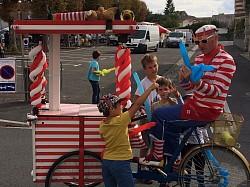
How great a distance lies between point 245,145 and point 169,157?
3225 millimetres

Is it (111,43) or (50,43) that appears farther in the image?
(111,43)

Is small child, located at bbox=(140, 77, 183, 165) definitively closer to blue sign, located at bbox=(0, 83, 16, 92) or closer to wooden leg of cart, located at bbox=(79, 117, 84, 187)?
wooden leg of cart, located at bbox=(79, 117, 84, 187)

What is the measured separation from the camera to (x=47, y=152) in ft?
15.0

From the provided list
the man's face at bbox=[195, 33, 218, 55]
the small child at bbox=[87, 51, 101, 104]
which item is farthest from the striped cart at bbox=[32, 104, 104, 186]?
the small child at bbox=[87, 51, 101, 104]

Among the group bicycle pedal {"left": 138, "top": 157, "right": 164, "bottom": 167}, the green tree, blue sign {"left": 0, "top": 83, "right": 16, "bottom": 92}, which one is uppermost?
the green tree

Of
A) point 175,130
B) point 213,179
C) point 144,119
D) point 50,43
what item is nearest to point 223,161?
point 213,179

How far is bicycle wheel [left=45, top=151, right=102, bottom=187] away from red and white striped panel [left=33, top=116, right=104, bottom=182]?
41 mm

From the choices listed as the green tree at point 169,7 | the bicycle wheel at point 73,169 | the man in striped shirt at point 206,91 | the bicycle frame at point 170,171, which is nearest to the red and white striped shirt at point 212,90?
the man in striped shirt at point 206,91

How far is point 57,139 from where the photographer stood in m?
4.55

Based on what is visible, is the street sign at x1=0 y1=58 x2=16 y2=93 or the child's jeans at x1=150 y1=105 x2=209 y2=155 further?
the street sign at x1=0 y1=58 x2=16 y2=93

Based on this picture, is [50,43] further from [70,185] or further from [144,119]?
[70,185]

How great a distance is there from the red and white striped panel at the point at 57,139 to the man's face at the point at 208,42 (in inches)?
53.9

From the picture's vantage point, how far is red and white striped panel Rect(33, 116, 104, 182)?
4512mm

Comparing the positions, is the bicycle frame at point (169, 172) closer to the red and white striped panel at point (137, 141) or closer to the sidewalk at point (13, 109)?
the red and white striped panel at point (137, 141)
